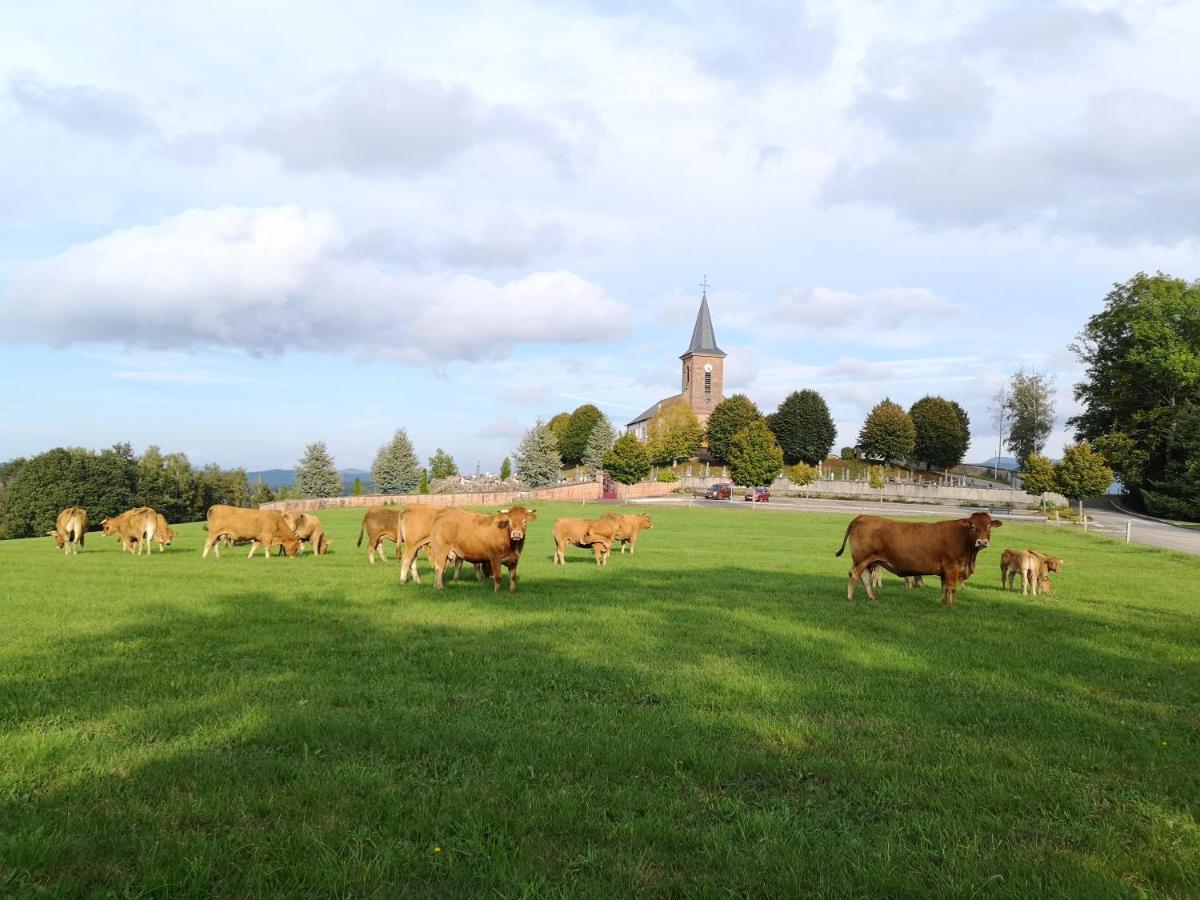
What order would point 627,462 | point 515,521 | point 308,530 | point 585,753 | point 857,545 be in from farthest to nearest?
point 627,462 → point 308,530 → point 857,545 → point 515,521 → point 585,753

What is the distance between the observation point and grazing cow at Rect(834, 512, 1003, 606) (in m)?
14.5

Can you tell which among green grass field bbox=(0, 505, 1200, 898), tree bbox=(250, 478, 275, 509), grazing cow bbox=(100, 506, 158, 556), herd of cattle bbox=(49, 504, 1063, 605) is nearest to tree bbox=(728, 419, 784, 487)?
tree bbox=(250, 478, 275, 509)

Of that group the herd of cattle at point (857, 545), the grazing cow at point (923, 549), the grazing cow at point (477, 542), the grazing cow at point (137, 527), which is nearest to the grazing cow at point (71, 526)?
the grazing cow at point (137, 527)

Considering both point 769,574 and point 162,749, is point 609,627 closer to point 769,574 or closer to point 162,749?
point 162,749

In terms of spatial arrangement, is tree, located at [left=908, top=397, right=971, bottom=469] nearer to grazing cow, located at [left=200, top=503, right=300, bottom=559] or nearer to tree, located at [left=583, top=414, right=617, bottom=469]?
tree, located at [left=583, top=414, right=617, bottom=469]

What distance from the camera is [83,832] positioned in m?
4.39

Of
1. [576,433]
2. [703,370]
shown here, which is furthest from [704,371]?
[576,433]

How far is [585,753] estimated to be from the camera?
5852 millimetres

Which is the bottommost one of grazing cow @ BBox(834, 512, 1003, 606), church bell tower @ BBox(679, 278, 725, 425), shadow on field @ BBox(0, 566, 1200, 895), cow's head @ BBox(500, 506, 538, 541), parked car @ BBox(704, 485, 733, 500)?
parked car @ BBox(704, 485, 733, 500)

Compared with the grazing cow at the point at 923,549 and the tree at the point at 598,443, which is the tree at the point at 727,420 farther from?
the grazing cow at the point at 923,549

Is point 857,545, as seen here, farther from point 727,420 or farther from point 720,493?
point 727,420

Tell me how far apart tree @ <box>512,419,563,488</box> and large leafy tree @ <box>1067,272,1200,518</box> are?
6344 cm

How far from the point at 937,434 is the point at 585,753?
134 meters

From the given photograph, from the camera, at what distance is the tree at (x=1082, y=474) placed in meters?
60.4
